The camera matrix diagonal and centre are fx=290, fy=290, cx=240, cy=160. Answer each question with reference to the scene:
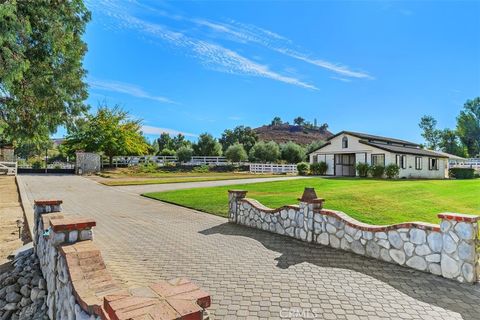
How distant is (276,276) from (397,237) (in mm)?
2376

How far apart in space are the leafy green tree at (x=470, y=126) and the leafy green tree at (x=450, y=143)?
4.84 ft

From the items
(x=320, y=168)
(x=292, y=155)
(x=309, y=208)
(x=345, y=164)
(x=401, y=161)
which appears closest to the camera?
(x=309, y=208)

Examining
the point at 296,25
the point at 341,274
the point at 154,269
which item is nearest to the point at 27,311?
the point at 154,269

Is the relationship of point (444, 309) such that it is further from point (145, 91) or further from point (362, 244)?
point (145, 91)

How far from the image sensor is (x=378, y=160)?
26.5m

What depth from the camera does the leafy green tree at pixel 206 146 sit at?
47.2m

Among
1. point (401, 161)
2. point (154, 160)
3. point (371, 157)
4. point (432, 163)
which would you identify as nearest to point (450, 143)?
point (432, 163)

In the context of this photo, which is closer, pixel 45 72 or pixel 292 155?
pixel 45 72

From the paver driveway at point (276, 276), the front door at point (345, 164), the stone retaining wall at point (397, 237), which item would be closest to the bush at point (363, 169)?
the front door at point (345, 164)

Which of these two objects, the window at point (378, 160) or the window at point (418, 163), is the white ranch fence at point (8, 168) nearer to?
the window at point (378, 160)

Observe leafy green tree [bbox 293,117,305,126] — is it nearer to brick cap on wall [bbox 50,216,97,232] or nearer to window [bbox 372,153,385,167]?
window [bbox 372,153,385,167]

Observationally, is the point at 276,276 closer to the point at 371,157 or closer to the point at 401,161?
the point at 371,157

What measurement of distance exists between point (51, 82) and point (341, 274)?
11068 mm

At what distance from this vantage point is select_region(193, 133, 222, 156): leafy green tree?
47156mm
